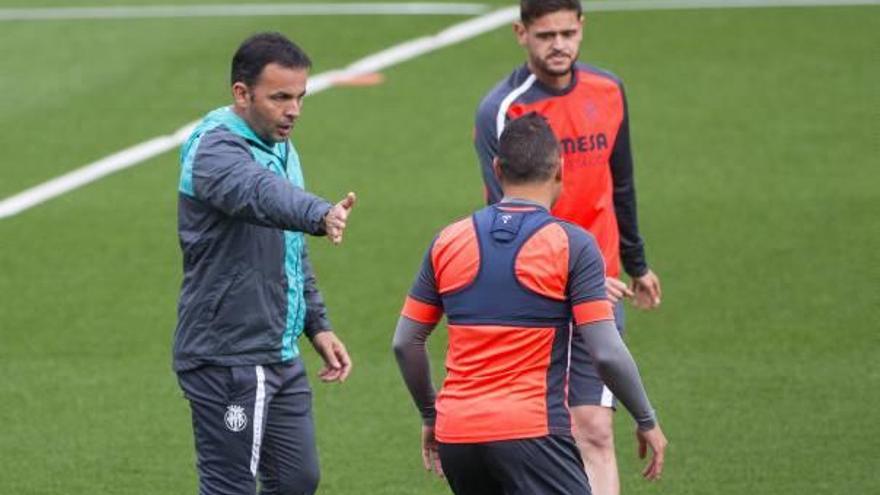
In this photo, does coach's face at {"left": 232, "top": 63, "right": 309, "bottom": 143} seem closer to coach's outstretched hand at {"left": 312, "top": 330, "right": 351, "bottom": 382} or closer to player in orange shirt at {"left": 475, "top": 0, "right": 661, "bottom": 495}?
coach's outstretched hand at {"left": 312, "top": 330, "right": 351, "bottom": 382}

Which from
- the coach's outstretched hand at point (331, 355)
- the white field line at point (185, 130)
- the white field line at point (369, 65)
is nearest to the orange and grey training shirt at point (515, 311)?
the coach's outstretched hand at point (331, 355)

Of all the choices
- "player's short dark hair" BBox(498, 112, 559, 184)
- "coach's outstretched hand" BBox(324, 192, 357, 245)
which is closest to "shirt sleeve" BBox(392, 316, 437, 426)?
"coach's outstretched hand" BBox(324, 192, 357, 245)

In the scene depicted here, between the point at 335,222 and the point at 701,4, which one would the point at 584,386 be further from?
the point at 701,4

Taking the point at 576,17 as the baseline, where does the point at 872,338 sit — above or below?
below

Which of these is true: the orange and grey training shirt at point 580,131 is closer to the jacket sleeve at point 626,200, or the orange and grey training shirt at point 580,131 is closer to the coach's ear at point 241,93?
the jacket sleeve at point 626,200

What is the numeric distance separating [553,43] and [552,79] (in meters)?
0.17

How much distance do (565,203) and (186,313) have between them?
77.7 inches

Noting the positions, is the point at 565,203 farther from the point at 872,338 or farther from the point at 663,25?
the point at 663,25

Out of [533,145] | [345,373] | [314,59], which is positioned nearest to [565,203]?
[345,373]

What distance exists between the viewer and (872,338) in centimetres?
1216

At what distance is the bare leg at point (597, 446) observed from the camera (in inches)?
332

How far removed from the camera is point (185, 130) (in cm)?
1664

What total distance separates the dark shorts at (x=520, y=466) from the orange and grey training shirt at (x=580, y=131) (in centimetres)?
202

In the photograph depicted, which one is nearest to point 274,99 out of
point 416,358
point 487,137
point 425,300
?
point 425,300
